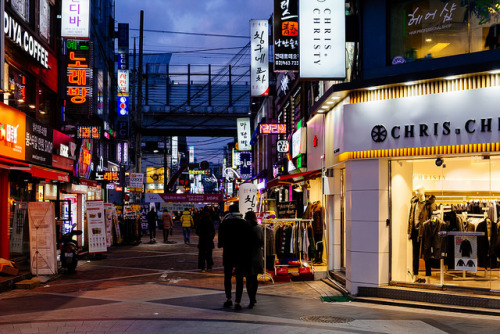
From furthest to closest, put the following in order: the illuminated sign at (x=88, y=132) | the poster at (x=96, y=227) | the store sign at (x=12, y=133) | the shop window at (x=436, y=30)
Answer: the illuminated sign at (x=88, y=132)
the poster at (x=96, y=227)
the store sign at (x=12, y=133)
the shop window at (x=436, y=30)

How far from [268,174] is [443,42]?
83.9 feet

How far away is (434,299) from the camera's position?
11938 mm

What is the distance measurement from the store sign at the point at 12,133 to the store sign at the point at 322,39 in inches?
315

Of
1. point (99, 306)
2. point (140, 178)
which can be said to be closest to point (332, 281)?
point (99, 306)

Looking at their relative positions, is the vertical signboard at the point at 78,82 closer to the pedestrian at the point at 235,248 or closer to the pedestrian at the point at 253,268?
the pedestrian at the point at 235,248

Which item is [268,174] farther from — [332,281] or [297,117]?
[332,281]

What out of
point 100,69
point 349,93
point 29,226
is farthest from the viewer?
point 100,69

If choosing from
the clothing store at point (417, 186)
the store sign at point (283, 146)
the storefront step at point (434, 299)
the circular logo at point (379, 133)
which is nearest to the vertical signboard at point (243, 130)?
the store sign at point (283, 146)

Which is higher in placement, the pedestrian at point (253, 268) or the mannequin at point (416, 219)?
the mannequin at point (416, 219)

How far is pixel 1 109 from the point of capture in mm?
15703

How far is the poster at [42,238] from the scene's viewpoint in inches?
656

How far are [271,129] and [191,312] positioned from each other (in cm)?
1845

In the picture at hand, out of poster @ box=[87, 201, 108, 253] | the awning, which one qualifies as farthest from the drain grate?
poster @ box=[87, 201, 108, 253]

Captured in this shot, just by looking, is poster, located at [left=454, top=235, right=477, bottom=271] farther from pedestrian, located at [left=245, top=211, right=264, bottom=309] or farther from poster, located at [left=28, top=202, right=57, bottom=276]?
poster, located at [left=28, top=202, right=57, bottom=276]
